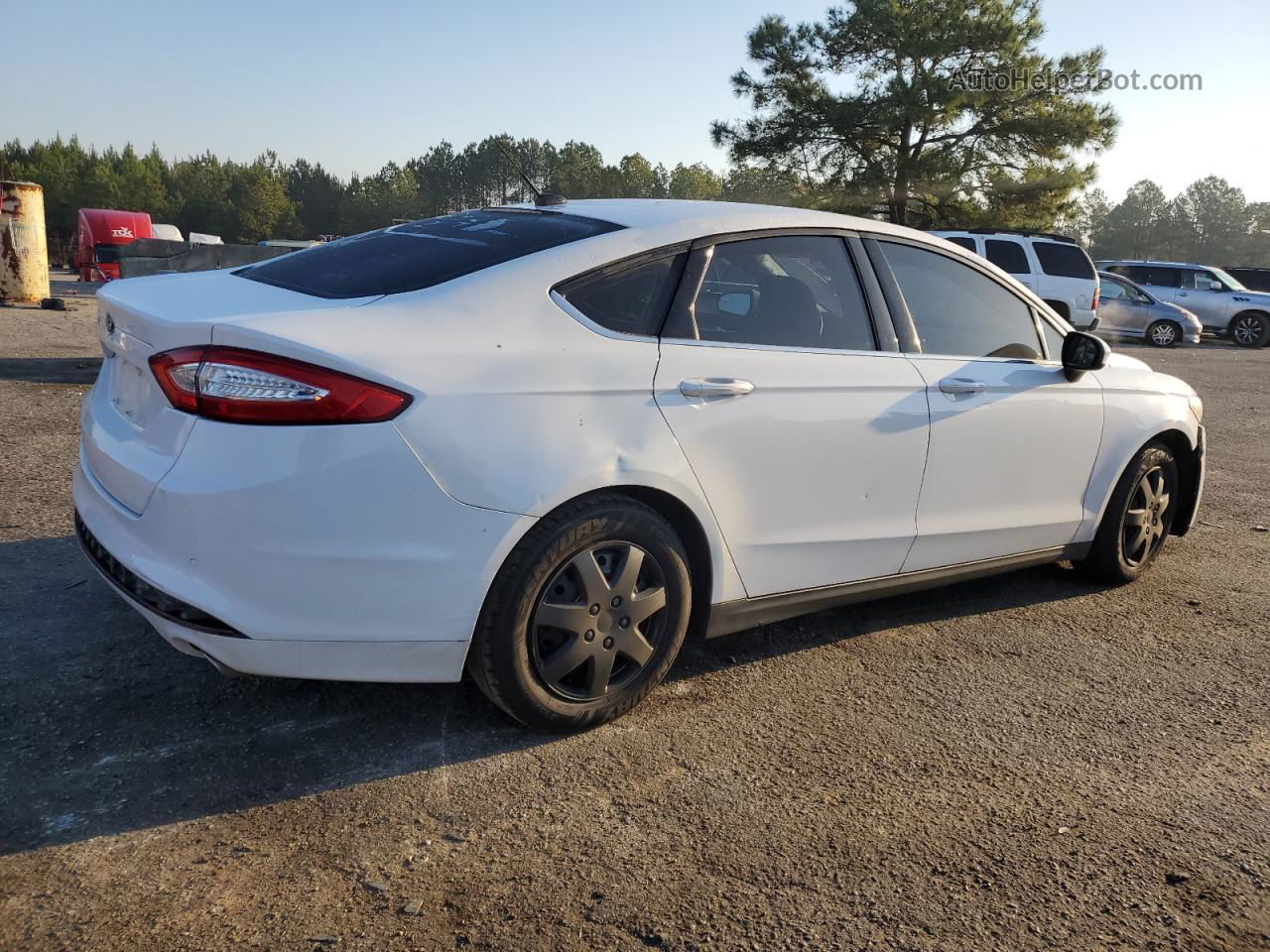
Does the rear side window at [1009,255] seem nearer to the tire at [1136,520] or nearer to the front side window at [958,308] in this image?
the tire at [1136,520]

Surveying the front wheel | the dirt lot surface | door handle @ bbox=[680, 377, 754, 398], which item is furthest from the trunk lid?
the front wheel

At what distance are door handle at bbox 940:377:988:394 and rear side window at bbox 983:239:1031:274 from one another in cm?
1608

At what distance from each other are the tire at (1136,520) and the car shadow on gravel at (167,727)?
5.51 ft

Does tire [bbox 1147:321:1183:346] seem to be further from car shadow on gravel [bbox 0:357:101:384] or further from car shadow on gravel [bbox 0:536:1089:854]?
car shadow on gravel [bbox 0:536:1089:854]

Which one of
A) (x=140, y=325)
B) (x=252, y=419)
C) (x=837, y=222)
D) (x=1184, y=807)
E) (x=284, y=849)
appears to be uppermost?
(x=837, y=222)

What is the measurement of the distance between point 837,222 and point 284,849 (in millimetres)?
2732

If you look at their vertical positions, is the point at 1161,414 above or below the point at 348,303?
below

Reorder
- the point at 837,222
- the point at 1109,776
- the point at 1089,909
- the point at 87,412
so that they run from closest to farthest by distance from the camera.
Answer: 1. the point at 1089,909
2. the point at 1109,776
3. the point at 87,412
4. the point at 837,222

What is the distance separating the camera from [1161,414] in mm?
4809

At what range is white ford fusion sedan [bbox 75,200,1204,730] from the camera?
262cm

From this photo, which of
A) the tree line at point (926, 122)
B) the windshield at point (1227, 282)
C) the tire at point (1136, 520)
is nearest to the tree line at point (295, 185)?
the tree line at point (926, 122)

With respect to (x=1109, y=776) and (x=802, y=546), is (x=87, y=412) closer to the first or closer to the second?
(x=802, y=546)

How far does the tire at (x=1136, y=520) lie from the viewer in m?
4.73

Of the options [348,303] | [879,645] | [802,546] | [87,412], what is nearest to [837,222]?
[802,546]
